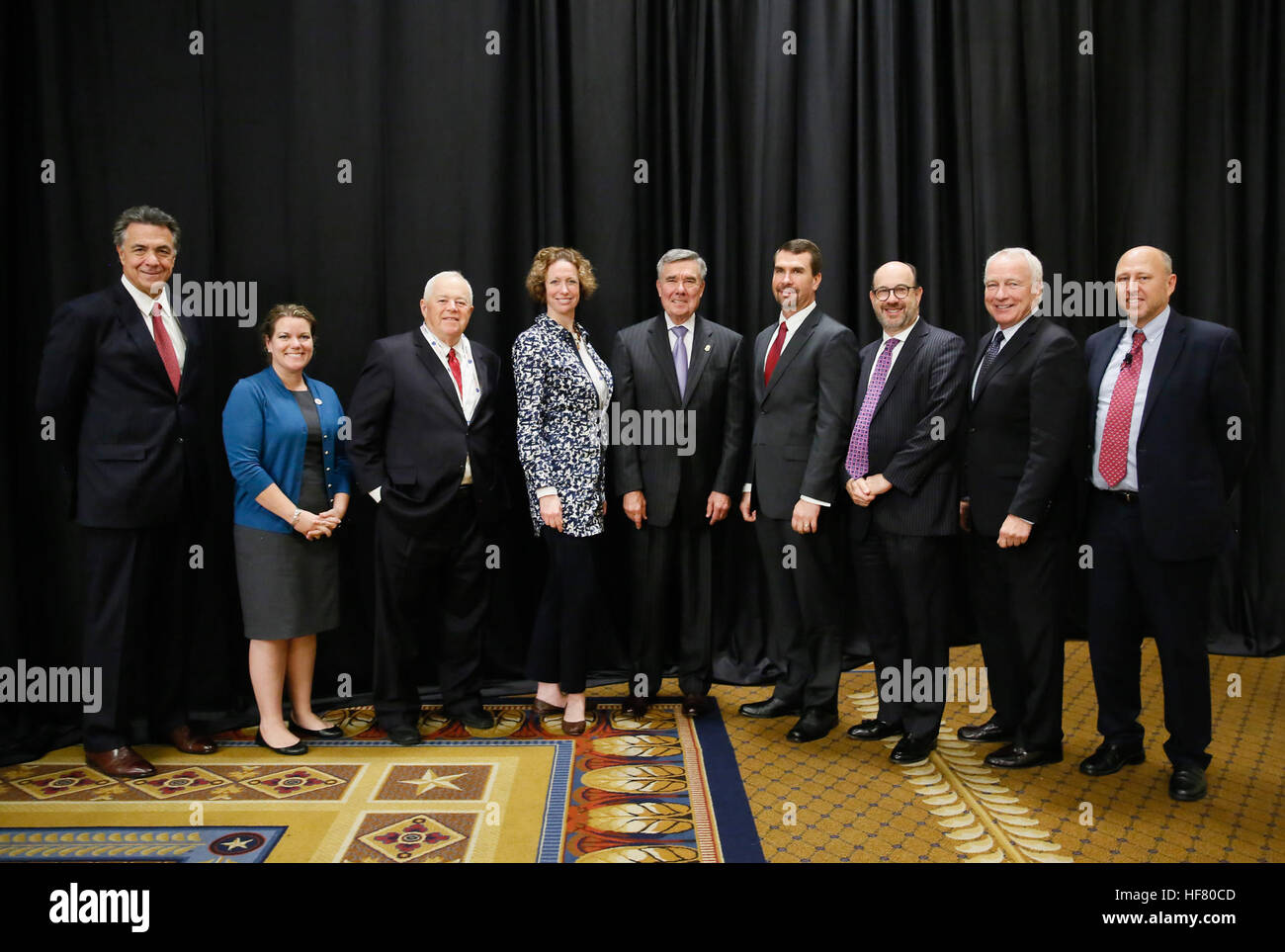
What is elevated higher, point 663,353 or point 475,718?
point 663,353

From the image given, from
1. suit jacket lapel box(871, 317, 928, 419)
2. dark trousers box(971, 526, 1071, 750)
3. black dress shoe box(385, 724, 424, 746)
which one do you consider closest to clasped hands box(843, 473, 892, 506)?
suit jacket lapel box(871, 317, 928, 419)

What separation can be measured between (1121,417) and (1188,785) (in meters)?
1.15

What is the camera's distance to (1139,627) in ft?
9.74

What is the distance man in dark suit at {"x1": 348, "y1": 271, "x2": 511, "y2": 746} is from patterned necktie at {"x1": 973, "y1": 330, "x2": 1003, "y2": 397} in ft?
5.79

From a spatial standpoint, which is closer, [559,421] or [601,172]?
[559,421]

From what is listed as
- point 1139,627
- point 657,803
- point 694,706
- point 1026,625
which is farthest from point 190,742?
point 1139,627

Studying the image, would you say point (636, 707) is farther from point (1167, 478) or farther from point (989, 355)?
point (1167, 478)

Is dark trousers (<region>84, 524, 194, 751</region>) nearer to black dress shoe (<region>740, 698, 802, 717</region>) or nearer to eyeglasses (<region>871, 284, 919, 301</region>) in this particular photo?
black dress shoe (<region>740, 698, 802, 717</region>)

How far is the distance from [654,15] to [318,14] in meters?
1.49

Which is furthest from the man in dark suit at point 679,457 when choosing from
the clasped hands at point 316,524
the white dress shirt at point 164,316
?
the white dress shirt at point 164,316

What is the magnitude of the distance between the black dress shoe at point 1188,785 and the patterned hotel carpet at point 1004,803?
3cm

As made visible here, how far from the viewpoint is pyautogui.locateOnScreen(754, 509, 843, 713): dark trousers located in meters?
3.32
